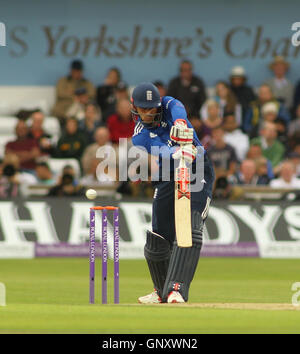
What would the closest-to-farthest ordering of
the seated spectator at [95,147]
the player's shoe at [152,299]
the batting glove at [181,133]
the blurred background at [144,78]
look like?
the batting glove at [181,133]
the player's shoe at [152,299]
the seated spectator at [95,147]
the blurred background at [144,78]

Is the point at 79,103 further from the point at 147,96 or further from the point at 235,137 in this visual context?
the point at 147,96

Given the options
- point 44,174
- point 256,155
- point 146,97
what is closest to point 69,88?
point 44,174

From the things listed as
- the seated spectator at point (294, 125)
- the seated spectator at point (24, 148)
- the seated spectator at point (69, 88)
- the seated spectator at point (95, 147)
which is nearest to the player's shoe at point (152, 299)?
the seated spectator at point (95, 147)

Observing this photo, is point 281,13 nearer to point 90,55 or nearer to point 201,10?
point 201,10

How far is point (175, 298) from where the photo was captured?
9.39 metres

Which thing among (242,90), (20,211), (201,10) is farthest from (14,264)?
(201,10)

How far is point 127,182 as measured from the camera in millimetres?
A: 17453

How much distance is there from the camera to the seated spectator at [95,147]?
18438mm

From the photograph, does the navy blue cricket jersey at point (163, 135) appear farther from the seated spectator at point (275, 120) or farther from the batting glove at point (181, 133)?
the seated spectator at point (275, 120)

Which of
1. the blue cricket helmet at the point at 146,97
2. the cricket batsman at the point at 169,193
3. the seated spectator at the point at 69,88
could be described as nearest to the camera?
the cricket batsman at the point at 169,193

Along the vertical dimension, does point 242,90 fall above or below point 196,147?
above

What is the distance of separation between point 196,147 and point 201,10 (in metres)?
13.2

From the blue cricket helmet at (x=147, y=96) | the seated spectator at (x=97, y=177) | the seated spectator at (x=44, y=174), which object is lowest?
the blue cricket helmet at (x=147, y=96)

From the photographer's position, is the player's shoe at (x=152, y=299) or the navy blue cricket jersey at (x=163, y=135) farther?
the player's shoe at (x=152, y=299)
